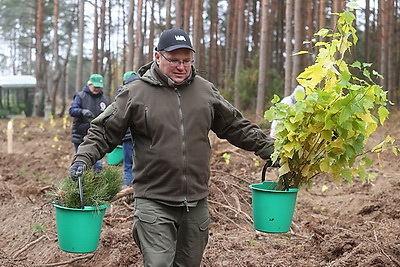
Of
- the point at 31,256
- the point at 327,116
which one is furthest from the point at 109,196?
the point at 31,256

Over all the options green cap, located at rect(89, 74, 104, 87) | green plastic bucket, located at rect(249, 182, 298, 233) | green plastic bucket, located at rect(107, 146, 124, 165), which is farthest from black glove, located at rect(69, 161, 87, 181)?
green plastic bucket, located at rect(107, 146, 124, 165)

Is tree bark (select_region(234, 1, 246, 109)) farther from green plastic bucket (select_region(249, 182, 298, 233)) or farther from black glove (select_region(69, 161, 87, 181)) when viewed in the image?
black glove (select_region(69, 161, 87, 181))

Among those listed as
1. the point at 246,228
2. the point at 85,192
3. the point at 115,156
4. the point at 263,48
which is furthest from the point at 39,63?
the point at 85,192

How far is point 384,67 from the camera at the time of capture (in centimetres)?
2288

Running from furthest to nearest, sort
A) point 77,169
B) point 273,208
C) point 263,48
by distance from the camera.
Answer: point 263,48 < point 273,208 < point 77,169

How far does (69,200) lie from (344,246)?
8.49 feet

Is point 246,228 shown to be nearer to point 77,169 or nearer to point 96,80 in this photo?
point 96,80

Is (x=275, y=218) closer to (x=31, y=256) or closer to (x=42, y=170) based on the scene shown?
(x=31, y=256)

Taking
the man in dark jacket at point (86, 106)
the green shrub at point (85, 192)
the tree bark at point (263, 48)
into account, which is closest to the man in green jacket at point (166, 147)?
the green shrub at point (85, 192)

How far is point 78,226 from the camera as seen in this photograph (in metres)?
3.60

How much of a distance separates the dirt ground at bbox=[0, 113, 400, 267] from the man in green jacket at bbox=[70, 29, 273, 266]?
3.03ft

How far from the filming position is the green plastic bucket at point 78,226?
3600mm

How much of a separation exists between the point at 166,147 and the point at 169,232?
51cm

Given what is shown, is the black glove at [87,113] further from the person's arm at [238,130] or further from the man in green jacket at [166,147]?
the man in green jacket at [166,147]
